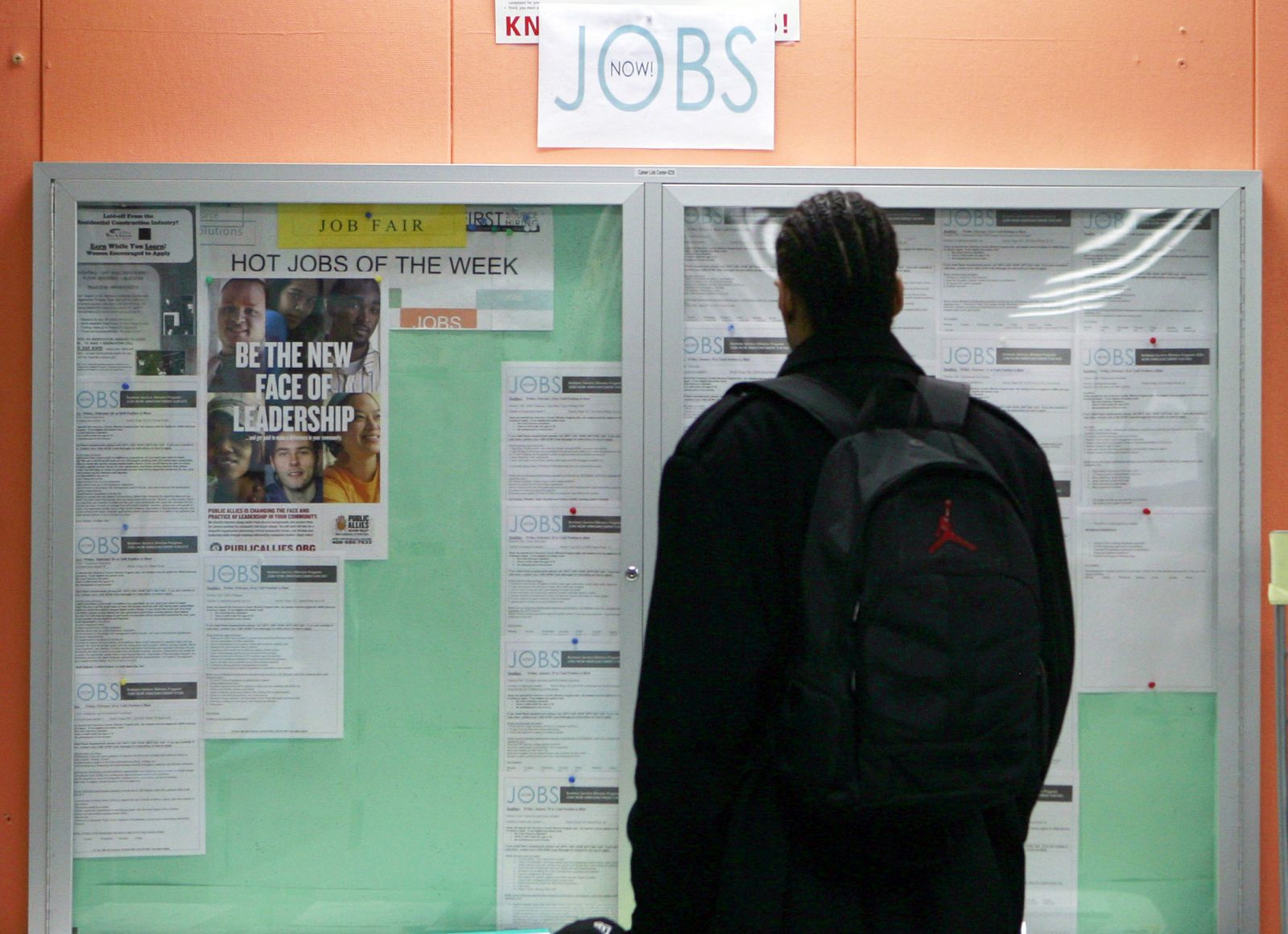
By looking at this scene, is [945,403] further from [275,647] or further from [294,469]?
[275,647]

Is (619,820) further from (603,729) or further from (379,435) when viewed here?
(379,435)

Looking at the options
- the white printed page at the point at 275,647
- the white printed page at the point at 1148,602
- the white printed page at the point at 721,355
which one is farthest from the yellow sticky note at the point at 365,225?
the white printed page at the point at 1148,602

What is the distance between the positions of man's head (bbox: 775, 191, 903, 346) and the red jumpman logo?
266 millimetres

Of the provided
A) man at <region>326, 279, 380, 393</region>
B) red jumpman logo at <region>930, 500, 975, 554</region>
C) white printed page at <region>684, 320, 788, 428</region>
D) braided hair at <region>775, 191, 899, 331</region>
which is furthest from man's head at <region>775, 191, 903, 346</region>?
man at <region>326, 279, 380, 393</region>

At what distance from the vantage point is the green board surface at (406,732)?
2559 millimetres

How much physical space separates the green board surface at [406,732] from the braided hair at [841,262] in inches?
48.3

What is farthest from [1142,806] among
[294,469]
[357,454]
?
[294,469]

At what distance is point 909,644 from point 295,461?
1.75m

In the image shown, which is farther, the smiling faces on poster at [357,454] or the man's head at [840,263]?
→ the smiling faces on poster at [357,454]

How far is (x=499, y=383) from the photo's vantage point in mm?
2570

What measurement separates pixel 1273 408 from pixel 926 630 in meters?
1.88

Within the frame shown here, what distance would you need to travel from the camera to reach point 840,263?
134 centimetres

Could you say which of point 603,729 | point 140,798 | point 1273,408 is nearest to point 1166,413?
point 1273,408

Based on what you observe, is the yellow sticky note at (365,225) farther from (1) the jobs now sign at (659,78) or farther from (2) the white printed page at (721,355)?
(2) the white printed page at (721,355)
